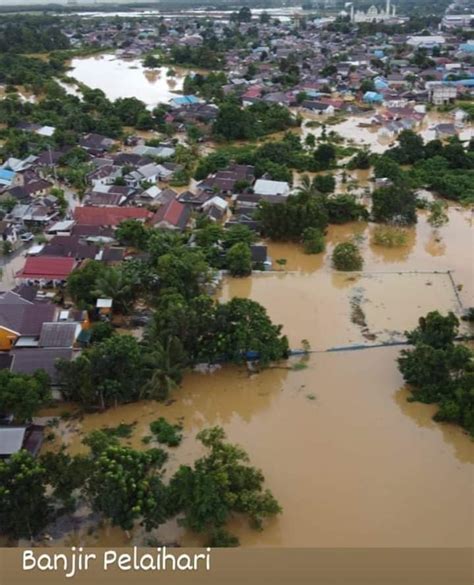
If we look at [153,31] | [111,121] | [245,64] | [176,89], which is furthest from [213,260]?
[153,31]

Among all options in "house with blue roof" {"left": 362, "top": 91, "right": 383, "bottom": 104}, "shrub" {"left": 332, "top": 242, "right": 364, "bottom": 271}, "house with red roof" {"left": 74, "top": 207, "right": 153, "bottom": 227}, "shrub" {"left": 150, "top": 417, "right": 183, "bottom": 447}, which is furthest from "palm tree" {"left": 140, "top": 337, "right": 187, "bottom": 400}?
"house with blue roof" {"left": 362, "top": 91, "right": 383, "bottom": 104}

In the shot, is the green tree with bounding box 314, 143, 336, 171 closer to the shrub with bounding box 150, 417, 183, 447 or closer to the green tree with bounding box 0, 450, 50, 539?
the shrub with bounding box 150, 417, 183, 447

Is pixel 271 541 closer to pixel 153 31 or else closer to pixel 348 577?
pixel 348 577

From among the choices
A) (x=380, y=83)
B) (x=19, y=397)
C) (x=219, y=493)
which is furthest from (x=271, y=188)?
(x=380, y=83)

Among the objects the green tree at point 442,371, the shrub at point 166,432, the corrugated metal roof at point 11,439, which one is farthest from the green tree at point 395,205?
the corrugated metal roof at point 11,439

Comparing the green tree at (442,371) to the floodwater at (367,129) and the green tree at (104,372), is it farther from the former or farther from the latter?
the floodwater at (367,129)

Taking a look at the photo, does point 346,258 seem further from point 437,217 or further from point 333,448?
point 333,448
